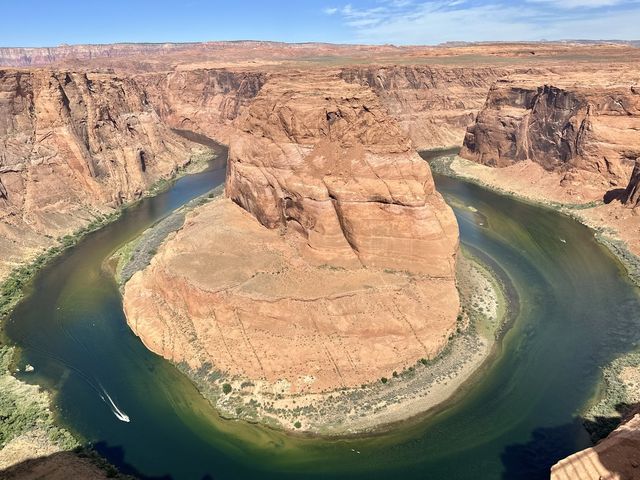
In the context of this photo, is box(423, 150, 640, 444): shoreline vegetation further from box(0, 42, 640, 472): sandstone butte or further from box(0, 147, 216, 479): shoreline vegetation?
box(0, 147, 216, 479): shoreline vegetation

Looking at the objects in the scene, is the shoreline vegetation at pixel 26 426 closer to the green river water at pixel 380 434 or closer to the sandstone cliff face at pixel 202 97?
the green river water at pixel 380 434

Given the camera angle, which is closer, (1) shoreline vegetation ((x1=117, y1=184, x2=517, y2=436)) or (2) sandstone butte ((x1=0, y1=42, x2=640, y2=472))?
(1) shoreline vegetation ((x1=117, y1=184, x2=517, y2=436))

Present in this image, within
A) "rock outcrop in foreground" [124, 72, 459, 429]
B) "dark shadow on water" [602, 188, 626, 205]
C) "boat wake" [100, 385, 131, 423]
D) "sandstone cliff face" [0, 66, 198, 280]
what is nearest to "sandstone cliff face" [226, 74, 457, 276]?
"rock outcrop in foreground" [124, 72, 459, 429]

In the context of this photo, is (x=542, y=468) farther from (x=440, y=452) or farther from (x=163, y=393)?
(x=163, y=393)

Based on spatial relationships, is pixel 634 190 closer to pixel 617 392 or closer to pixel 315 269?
pixel 617 392

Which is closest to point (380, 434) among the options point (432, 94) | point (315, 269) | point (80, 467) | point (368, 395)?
point (368, 395)

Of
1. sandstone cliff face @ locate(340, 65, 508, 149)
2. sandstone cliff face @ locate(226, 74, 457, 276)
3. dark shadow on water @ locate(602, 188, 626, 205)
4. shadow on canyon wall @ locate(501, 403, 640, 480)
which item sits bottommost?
shadow on canyon wall @ locate(501, 403, 640, 480)
